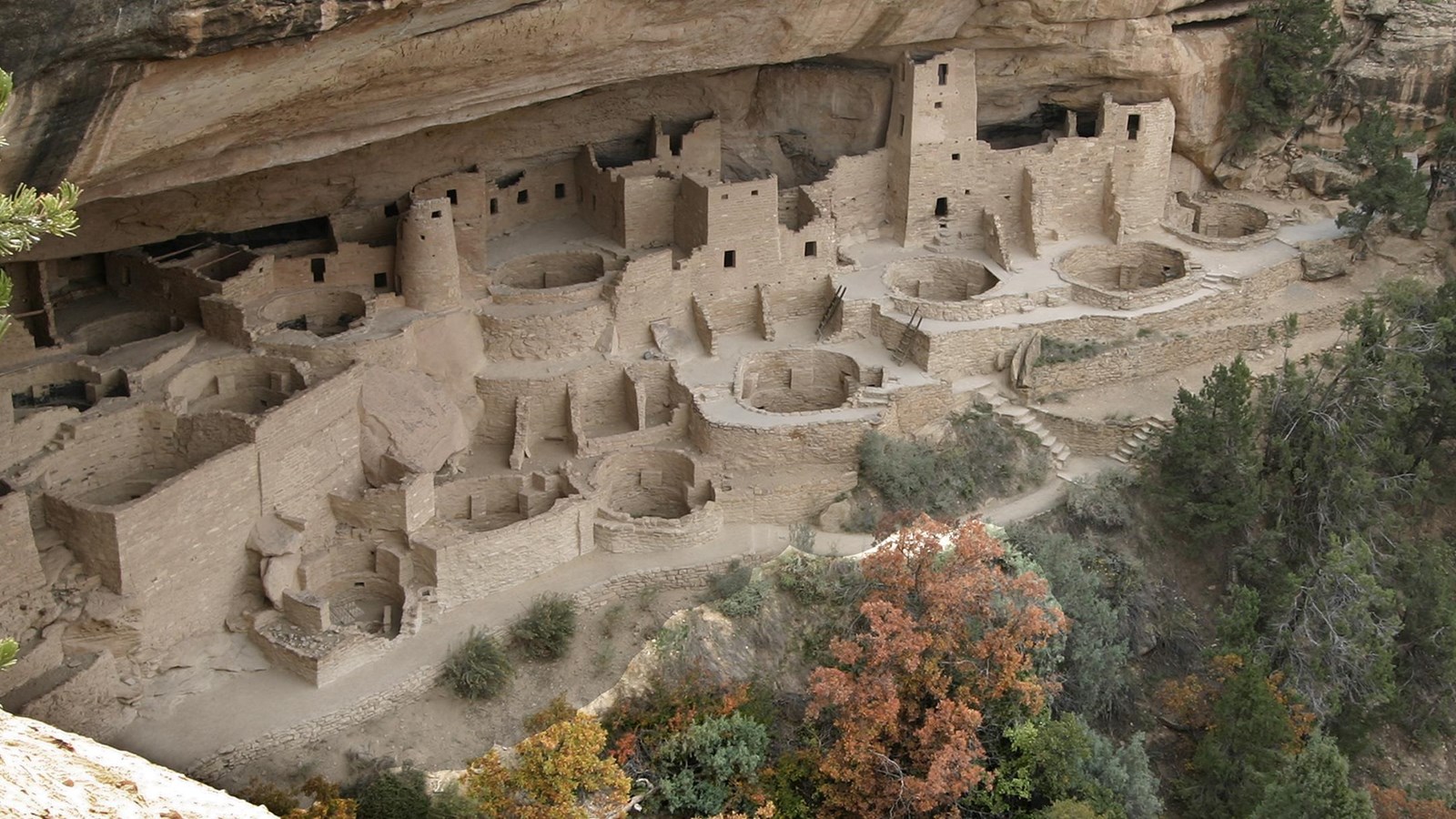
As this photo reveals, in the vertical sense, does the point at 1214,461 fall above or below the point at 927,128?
below

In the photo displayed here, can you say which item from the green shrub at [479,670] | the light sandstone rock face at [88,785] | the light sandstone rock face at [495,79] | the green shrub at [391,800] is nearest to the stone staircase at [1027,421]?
the light sandstone rock face at [495,79]

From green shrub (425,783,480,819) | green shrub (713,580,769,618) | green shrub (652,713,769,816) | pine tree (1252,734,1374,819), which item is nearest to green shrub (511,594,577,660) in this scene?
green shrub (713,580,769,618)

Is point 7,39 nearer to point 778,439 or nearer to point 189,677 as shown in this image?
point 189,677

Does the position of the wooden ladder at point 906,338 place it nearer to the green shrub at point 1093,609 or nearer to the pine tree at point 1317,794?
the green shrub at point 1093,609

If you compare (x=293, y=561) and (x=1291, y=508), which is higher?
(x=293, y=561)

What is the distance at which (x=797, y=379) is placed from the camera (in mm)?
22531

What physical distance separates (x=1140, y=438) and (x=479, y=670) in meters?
10.2

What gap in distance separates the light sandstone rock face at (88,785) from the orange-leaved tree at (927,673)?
986 centimetres

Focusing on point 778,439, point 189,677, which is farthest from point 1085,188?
point 189,677

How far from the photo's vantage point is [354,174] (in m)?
21.6

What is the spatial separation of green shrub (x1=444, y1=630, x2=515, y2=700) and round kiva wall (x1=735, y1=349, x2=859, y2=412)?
6133mm

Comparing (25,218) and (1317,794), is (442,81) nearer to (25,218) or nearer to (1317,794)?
(25,218)

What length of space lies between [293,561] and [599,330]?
562cm

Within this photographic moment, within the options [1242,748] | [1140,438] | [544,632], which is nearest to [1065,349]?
[1140,438]
